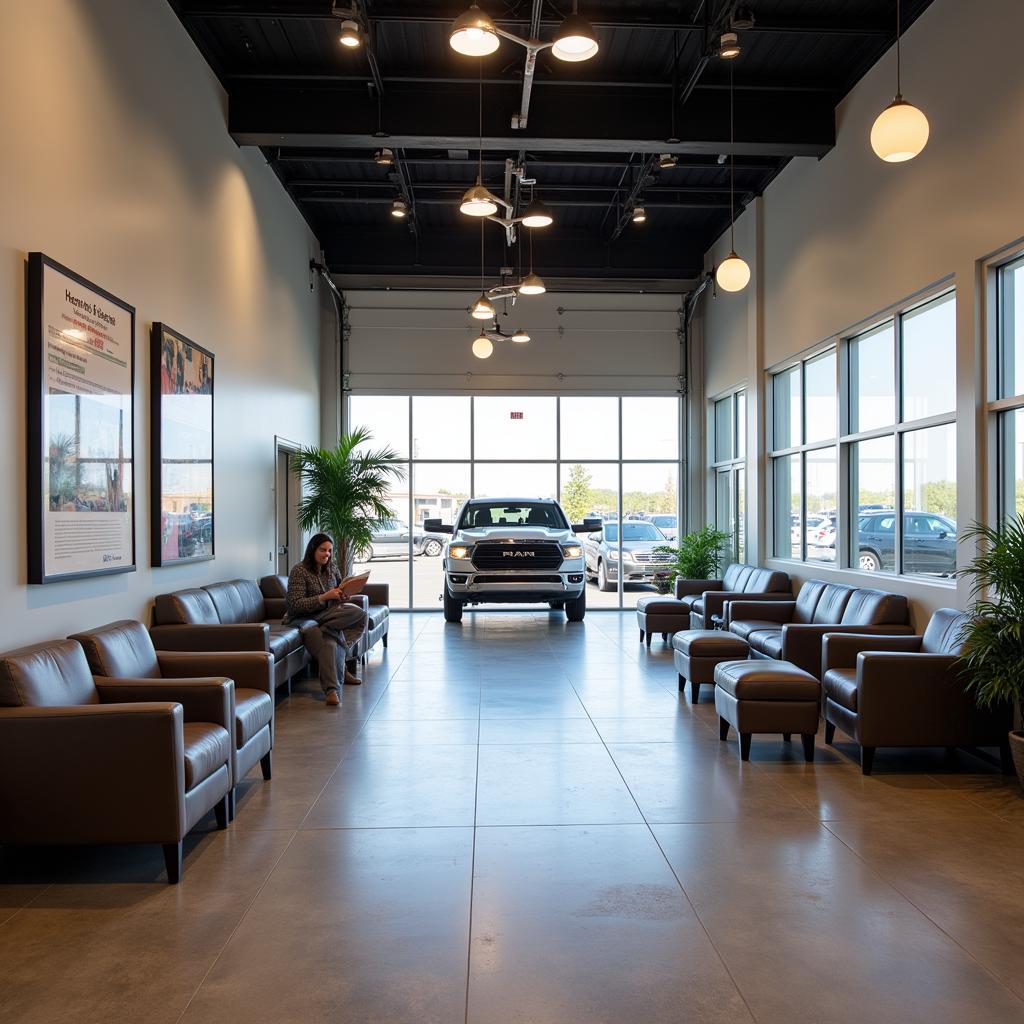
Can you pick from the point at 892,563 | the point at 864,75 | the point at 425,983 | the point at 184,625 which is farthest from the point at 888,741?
the point at 864,75

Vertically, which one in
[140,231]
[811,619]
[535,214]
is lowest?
[811,619]

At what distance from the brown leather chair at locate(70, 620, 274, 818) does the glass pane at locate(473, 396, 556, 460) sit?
344 inches

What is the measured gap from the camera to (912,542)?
22.9 feet

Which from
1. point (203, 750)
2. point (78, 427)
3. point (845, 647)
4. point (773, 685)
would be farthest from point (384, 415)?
point (203, 750)

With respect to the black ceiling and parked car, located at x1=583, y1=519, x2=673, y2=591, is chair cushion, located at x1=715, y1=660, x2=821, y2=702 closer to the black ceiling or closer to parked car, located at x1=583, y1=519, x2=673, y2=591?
the black ceiling

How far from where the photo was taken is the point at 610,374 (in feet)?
44.2

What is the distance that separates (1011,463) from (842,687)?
1810 mm

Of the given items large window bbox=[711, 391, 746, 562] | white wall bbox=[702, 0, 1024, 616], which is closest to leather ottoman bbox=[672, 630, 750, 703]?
white wall bbox=[702, 0, 1024, 616]

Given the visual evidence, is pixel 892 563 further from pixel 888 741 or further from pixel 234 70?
pixel 234 70

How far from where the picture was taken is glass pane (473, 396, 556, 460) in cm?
1349

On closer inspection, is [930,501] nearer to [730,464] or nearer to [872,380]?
[872,380]

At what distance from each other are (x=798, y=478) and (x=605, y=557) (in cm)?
469

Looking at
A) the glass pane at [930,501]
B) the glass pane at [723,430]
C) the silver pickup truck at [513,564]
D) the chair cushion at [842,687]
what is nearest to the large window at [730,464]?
the glass pane at [723,430]

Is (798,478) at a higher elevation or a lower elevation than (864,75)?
lower
